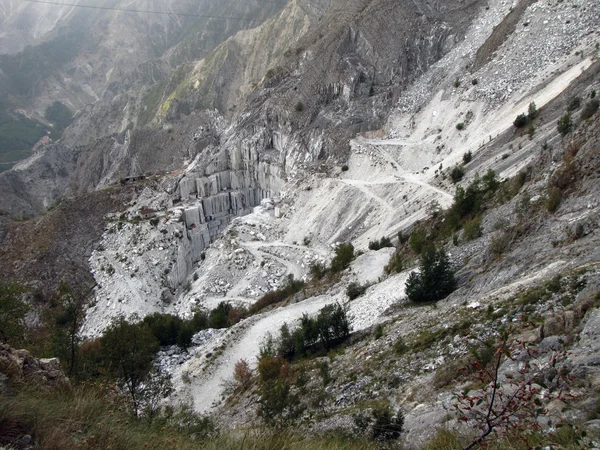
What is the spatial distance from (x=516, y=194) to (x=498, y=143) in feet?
36.7

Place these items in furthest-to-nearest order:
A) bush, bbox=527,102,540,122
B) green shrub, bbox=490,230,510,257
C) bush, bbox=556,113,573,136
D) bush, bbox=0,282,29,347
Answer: bush, bbox=527,102,540,122 < bush, bbox=556,113,573,136 < green shrub, bbox=490,230,510,257 < bush, bbox=0,282,29,347

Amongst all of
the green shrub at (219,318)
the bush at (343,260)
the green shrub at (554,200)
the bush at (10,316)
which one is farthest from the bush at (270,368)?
the bush at (343,260)

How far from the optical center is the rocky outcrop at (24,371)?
23.9 feet

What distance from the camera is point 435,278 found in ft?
55.9

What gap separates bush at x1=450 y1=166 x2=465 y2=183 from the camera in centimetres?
3138

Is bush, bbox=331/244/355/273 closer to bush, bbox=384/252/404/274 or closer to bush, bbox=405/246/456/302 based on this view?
bush, bbox=384/252/404/274


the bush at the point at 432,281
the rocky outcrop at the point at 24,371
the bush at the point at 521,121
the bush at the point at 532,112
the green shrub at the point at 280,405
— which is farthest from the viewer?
the bush at the point at 521,121

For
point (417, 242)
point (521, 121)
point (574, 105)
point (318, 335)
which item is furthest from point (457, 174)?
point (318, 335)

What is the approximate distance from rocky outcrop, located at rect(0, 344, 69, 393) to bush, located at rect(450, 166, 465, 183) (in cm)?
3008

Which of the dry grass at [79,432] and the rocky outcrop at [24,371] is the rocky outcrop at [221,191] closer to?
the rocky outcrop at [24,371]

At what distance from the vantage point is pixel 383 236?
33812 mm

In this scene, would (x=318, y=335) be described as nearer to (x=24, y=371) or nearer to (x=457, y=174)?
(x=24, y=371)

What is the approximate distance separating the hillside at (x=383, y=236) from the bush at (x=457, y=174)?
782 millimetres

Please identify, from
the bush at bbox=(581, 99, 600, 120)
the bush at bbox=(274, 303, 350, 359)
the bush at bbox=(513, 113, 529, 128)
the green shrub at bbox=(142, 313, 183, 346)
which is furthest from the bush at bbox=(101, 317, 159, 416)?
the bush at bbox=(513, 113, 529, 128)
